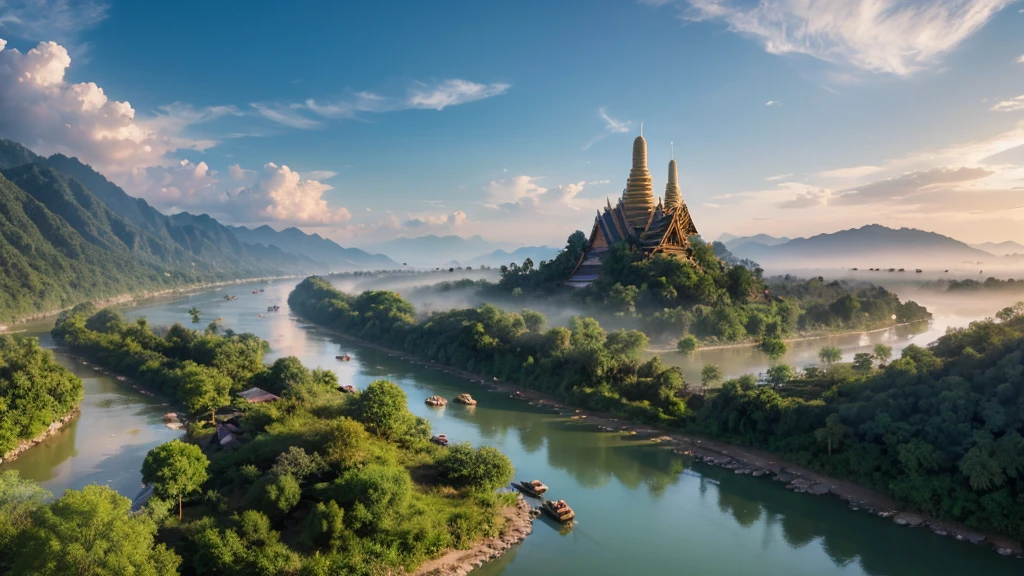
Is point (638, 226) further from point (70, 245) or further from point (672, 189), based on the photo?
point (70, 245)

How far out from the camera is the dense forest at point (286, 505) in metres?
9.66

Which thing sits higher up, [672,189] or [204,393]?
[672,189]

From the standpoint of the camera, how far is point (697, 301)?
36875mm

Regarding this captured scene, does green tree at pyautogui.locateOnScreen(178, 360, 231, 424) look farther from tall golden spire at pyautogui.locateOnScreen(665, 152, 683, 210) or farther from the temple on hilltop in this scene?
tall golden spire at pyautogui.locateOnScreen(665, 152, 683, 210)

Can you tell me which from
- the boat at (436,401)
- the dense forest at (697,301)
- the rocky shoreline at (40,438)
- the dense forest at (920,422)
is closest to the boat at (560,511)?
the dense forest at (920,422)

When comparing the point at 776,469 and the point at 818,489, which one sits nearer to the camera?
the point at 818,489

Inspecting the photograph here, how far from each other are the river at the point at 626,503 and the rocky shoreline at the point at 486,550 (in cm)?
24

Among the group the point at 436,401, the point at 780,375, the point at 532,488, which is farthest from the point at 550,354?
the point at 532,488

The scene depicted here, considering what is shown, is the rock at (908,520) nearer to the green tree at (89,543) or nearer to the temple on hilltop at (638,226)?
the green tree at (89,543)

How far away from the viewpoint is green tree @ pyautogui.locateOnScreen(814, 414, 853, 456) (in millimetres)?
16000

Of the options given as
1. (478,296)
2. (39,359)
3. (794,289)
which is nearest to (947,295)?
(794,289)

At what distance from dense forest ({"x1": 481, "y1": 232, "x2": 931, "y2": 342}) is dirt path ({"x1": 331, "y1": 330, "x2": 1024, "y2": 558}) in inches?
466

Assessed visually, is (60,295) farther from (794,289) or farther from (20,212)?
(794,289)

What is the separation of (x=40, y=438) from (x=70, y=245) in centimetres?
7739
